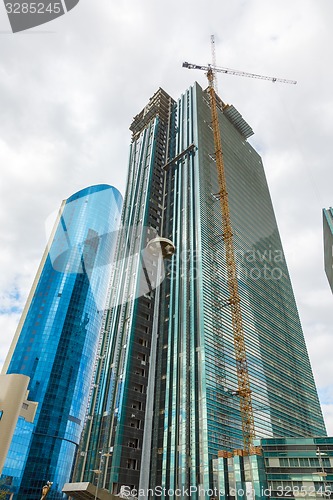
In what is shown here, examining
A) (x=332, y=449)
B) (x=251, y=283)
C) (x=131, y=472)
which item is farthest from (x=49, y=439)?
(x=332, y=449)

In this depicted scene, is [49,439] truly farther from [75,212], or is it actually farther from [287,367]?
[75,212]

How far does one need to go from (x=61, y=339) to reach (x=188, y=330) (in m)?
74.4

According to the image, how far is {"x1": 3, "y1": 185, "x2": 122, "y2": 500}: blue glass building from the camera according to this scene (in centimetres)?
11569

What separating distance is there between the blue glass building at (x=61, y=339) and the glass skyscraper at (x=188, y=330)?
47351 mm

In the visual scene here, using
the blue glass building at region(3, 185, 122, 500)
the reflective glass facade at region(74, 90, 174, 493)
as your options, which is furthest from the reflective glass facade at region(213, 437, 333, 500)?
the blue glass building at region(3, 185, 122, 500)

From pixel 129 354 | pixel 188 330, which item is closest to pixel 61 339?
pixel 129 354

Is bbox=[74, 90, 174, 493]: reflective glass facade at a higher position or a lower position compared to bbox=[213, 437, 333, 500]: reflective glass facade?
higher

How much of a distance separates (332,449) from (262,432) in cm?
2502

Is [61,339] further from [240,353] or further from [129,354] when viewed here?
[240,353]

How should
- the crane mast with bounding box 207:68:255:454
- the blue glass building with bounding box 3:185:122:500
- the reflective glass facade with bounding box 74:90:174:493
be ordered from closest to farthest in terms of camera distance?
the reflective glass facade with bounding box 74:90:174:493
the crane mast with bounding box 207:68:255:454
the blue glass building with bounding box 3:185:122:500

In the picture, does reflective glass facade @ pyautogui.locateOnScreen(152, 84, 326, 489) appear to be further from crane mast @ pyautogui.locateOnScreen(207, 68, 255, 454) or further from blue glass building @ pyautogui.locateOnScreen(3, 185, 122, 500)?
blue glass building @ pyautogui.locateOnScreen(3, 185, 122, 500)

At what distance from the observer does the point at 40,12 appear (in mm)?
21594

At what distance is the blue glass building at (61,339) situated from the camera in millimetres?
115688

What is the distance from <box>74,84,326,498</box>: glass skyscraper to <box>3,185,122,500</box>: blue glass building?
47351mm
